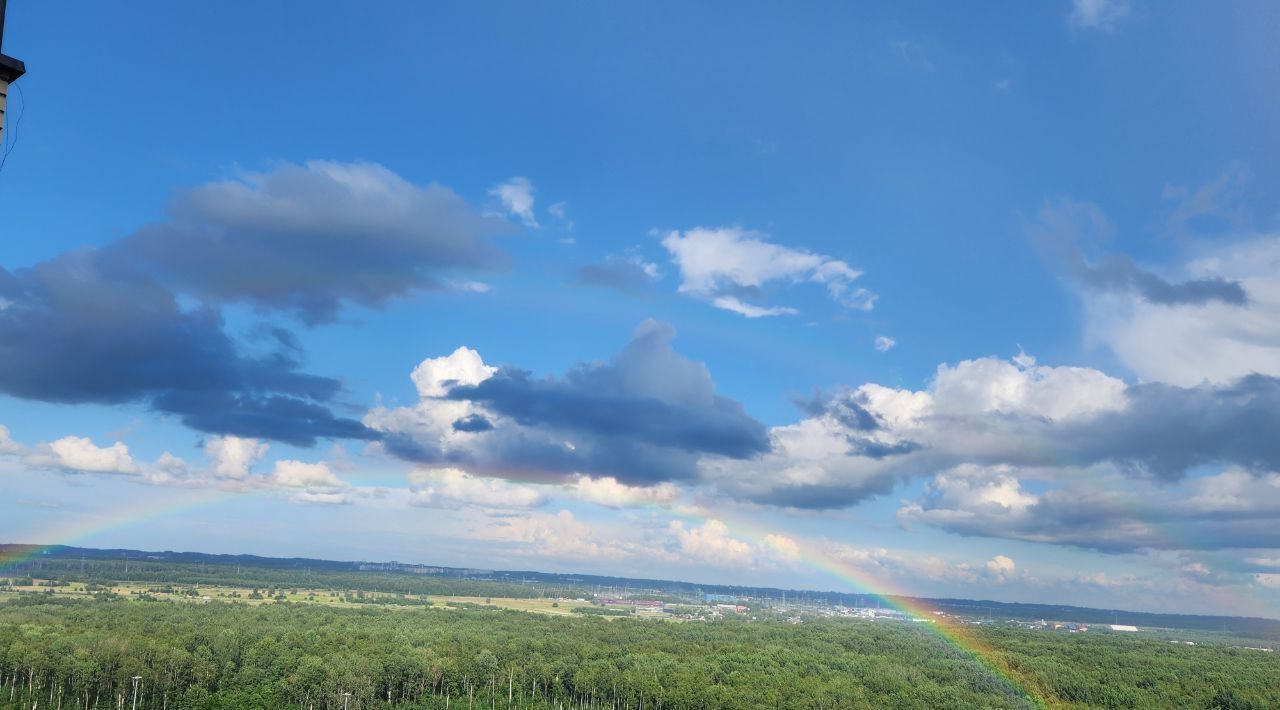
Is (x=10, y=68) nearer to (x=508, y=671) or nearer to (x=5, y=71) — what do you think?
(x=5, y=71)

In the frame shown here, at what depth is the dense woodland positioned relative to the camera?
72.6 metres

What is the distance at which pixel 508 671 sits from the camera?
8688cm

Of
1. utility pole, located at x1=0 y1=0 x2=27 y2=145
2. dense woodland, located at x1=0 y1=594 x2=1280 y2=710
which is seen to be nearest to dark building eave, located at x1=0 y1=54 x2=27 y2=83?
utility pole, located at x1=0 y1=0 x2=27 y2=145

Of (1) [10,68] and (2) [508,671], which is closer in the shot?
(1) [10,68]

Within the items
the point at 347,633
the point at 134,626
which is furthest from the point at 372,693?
the point at 134,626

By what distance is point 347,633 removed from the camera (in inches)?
3780

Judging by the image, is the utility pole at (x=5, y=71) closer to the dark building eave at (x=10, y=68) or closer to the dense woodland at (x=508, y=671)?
the dark building eave at (x=10, y=68)

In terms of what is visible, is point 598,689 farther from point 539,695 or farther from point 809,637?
point 809,637

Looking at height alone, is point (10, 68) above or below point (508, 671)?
above

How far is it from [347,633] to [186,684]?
21.8 m

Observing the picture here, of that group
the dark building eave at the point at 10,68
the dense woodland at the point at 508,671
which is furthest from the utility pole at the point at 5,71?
the dense woodland at the point at 508,671

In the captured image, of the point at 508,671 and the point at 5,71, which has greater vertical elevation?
the point at 5,71

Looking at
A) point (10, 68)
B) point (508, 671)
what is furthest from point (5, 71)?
point (508, 671)

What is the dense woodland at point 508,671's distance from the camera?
72.6 meters
